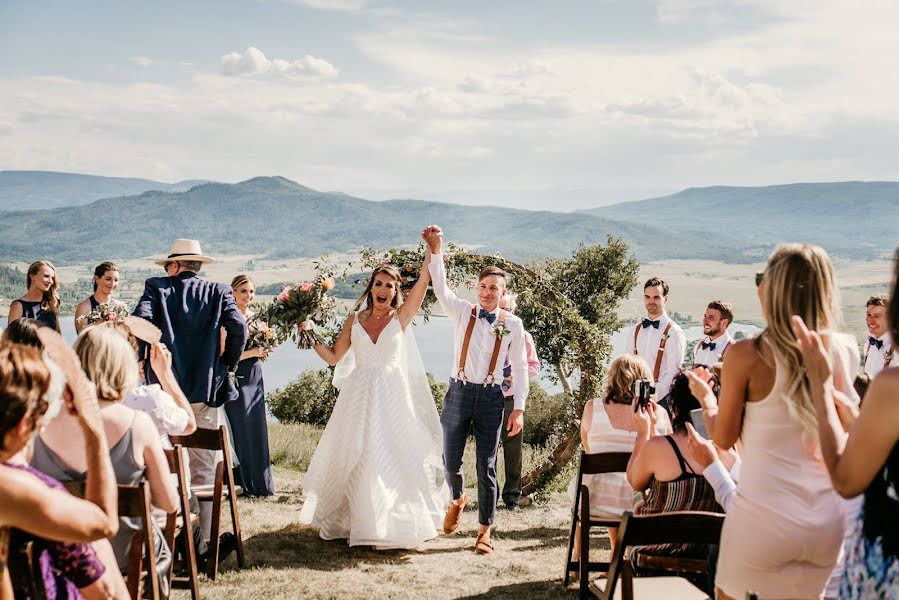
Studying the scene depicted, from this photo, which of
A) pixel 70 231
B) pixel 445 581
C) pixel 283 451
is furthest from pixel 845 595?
pixel 70 231

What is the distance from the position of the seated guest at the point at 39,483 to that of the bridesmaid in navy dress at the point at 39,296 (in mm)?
5542

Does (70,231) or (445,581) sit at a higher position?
(70,231)

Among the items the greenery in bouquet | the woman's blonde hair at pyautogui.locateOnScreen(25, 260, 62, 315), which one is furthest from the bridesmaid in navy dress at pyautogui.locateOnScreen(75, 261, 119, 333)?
the woman's blonde hair at pyautogui.locateOnScreen(25, 260, 62, 315)

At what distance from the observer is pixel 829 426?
8.20 ft

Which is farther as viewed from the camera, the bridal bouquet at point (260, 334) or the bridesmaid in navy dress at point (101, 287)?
the bridal bouquet at point (260, 334)

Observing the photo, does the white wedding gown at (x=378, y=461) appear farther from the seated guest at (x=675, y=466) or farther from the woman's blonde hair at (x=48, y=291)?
the woman's blonde hair at (x=48, y=291)

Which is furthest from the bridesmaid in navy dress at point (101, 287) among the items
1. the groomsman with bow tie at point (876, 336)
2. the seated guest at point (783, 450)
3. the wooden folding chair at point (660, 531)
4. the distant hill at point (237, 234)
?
the distant hill at point (237, 234)

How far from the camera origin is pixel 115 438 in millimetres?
3801

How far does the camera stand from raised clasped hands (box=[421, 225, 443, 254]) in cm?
635

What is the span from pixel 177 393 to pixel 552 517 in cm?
443

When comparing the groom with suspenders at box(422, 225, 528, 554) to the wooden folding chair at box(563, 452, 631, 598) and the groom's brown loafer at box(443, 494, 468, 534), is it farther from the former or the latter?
the wooden folding chair at box(563, 452, 631, 598)

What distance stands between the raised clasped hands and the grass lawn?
7.90 feet

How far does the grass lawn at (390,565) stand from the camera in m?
5.50

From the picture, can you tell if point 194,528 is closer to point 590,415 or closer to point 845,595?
point 590,415
